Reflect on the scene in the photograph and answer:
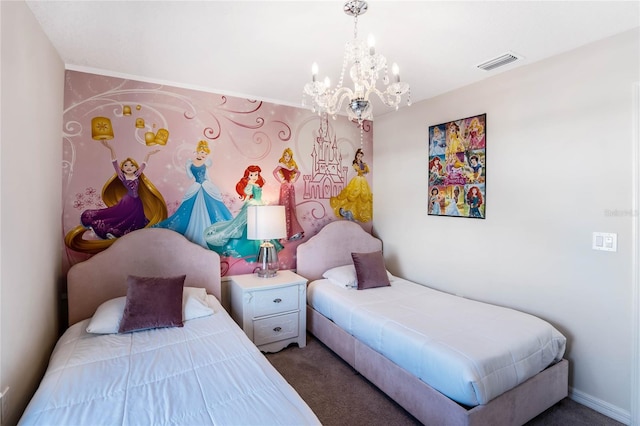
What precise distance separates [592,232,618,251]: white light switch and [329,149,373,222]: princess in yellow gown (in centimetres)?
232

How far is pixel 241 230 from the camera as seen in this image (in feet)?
10.7

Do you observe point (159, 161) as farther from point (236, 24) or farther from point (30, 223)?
point (236, 24)

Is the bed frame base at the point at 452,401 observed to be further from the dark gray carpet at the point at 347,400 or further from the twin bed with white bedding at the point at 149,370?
the twin bed with white bedding at the point at 149,370

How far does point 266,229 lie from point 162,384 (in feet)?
5.37

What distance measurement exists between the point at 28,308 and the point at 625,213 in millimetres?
3712

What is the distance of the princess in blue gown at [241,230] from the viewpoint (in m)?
3.13

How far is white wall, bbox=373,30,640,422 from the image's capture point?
6.89 feet

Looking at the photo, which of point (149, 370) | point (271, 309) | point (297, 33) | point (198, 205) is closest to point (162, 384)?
point (149, 370)

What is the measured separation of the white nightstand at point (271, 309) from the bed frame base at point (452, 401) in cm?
74

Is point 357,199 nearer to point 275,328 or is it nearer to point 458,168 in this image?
point 458,168

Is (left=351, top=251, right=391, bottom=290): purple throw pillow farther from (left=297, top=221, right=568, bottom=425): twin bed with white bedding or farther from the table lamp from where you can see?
the table lamp

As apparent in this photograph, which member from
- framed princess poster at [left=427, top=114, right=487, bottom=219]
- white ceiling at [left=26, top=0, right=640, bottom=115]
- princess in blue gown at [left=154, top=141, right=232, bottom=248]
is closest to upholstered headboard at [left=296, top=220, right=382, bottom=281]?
Result: framed princess poster at [left=427, top=114, right=487, bottom=219]

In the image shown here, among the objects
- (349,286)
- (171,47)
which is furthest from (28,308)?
(349,286)

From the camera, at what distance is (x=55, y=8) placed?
1.80 metres
